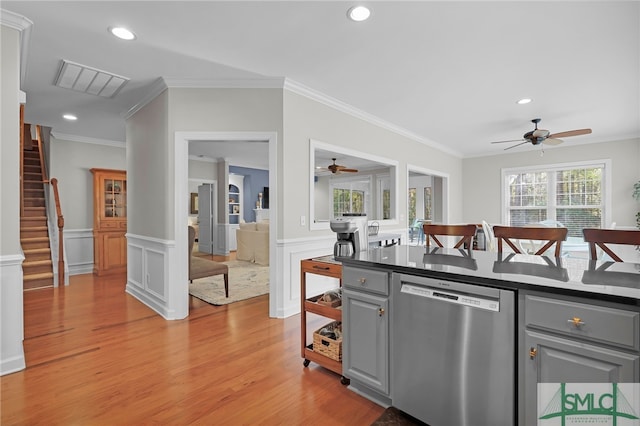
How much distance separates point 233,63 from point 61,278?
14.9 ft

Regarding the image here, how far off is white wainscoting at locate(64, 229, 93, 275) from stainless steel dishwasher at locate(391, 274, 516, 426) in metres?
6.50

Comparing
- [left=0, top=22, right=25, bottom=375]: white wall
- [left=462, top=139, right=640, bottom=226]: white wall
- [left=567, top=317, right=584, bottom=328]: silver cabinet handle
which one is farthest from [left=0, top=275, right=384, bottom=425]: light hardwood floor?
[left=462, top=139, right=640, bottom=226]: white wall

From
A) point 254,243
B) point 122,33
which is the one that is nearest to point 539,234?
point 122,33

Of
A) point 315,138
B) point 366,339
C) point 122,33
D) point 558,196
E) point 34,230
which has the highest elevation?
point 122,33

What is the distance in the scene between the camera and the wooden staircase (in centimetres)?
471

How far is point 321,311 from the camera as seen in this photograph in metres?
2.28

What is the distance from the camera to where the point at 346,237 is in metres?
2.25

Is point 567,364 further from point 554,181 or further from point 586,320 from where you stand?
point 554,181

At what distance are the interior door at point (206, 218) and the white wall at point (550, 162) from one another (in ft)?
22.5

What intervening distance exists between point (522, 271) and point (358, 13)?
207 cm

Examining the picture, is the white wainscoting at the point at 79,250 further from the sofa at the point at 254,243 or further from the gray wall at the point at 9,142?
the gray wall at the point at 9,142

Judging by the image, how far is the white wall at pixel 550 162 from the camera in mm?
5867

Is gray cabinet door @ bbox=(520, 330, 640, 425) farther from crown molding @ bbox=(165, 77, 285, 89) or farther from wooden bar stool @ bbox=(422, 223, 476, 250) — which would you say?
crown molding @ bbox=(165, 77, 285, 89)

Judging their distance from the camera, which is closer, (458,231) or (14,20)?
(14,20)
